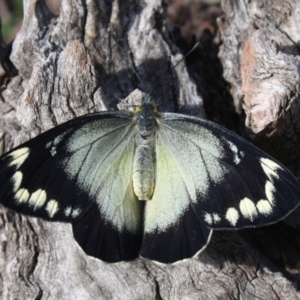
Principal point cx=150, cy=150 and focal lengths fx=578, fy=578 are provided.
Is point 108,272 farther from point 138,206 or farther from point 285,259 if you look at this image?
point 285,259

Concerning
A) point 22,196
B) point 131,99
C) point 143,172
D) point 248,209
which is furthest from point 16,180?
point 248,209

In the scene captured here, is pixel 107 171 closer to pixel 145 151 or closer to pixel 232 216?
pixel 145 151

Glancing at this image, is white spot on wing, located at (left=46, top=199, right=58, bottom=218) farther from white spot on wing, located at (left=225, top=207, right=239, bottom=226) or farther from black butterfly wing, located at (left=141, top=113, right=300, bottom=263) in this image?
white spot on wing, located at (left=225, top=207, right=239, bottom=226)

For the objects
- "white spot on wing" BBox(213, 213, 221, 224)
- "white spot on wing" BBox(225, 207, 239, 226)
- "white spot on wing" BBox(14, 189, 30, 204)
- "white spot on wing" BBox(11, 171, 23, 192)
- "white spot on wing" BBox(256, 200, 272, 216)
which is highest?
"white spot on wing" BBox(11, 171, 23, 192)

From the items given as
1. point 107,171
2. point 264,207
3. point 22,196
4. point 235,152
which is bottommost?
point 264,207

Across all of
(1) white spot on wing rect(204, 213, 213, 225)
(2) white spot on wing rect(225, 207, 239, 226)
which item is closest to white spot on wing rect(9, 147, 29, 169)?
(1) white spot on wing rect(204, 213, 213, 225)

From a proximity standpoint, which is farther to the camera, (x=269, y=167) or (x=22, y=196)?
(x=22, y=196)

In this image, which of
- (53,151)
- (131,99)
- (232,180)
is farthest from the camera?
(131,99)
